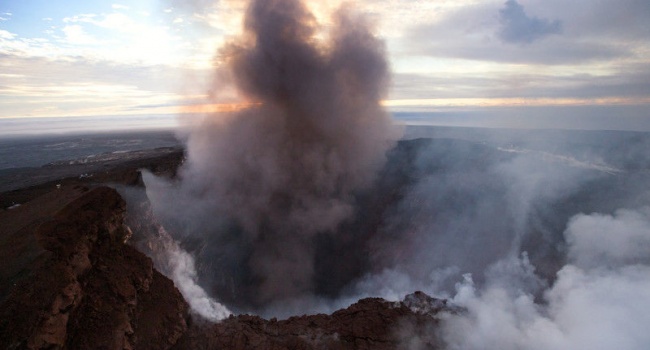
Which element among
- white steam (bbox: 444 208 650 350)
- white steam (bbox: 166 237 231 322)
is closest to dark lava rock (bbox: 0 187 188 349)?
white steam (bbox: 166 237 231 322)

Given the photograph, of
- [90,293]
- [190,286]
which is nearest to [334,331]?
[190,286]

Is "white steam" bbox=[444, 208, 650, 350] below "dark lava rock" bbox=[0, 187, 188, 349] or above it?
below

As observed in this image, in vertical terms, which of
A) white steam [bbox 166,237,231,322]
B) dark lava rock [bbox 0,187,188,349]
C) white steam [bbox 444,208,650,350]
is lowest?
white steam [bbox 444,208,650,350]

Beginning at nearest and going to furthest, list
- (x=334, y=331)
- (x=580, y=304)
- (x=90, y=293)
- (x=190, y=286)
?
(x=90, y=293) → (x=334, y=331) → (x=190, y=286) → (x=580, y=304)

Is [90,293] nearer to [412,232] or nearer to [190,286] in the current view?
[190,286]

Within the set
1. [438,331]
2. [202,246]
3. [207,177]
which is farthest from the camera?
[207,177]

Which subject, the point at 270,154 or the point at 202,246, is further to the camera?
the point at 270,154

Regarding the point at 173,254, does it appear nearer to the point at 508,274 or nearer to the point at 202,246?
the point at 202,246

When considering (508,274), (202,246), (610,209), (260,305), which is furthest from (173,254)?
(610,209)

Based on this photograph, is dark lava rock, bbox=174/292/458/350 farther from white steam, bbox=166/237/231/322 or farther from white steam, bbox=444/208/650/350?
white steam, bbox=444/208/650/350

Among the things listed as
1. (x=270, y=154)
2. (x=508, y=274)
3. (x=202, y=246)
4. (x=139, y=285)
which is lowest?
(x=508, y=274)

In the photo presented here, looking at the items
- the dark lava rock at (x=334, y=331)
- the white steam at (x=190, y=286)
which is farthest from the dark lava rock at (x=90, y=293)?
the dark lava rock at (x=334, y=331)
